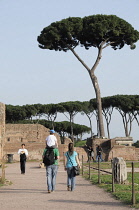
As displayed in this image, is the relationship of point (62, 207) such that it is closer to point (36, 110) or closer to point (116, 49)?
point (116, 49)

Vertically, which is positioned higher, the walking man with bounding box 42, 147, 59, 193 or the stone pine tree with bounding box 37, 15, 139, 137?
the stone pine tree with bounding box 37, 15, 139, 137

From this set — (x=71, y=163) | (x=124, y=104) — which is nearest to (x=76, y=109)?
(x=124, y=104)

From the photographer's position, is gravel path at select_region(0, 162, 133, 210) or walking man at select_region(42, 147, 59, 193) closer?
gravel path at select_region(0, 162, 133, 210)

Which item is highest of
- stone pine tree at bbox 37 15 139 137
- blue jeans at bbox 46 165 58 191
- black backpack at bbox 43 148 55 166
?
A: stone pine tree at bbox 37 15 139 137

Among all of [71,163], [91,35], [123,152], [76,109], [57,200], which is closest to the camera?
[57,200]

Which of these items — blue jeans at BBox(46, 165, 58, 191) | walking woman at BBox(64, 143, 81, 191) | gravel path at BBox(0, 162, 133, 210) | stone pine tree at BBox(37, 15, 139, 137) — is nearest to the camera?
gravel path at BBox(0, 162, 133, 210)

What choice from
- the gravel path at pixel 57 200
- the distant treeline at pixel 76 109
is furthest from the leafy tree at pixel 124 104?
the gravel path at pixel 57 200

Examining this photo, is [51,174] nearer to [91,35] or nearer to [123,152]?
[123,152]

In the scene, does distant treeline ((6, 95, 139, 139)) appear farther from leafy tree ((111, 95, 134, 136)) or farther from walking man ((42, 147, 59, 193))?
walking man ((42, 147, 59, 193))

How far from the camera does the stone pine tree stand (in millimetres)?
35281

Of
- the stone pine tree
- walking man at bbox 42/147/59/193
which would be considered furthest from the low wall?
walking man at bbox 42/147/59/193

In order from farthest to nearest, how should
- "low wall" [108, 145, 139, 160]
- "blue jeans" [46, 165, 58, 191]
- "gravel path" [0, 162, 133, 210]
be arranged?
"low wall" [108, 145, 139, 160], "blue jeans" [46, 165, 58, 191], "gravel path" [0, 162, 133, 210]

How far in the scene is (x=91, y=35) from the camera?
35.7 metres

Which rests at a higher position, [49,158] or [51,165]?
[49,158]
